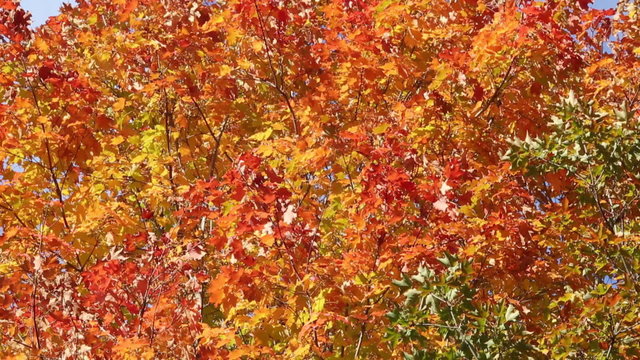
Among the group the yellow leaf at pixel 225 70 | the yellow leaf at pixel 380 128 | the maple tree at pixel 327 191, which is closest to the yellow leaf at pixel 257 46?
the maple tree at pixel 327 191

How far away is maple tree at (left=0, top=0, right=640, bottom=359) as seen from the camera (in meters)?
5.05

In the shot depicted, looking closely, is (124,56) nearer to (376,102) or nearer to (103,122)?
(103,122)

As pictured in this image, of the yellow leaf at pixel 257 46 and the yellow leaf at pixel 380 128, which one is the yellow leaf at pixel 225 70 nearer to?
the yellow leaf at pixel 257 46

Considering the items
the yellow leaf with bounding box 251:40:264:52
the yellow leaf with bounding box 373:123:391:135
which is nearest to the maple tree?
the yellow leaf with bounding box 251:40:264:52

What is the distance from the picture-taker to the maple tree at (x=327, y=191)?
5.05 meters

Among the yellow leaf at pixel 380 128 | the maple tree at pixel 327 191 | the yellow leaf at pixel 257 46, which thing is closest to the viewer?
the maple tree at pixel 327 191

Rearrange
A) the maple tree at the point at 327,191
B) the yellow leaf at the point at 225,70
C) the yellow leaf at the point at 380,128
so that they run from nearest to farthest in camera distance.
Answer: the maple tree at the point at 327,191 → the yellow leaf at the point at 380,128 → the yellow leaf at the point at 225,70

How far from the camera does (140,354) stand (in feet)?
17.7

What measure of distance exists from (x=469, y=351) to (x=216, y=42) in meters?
5.71

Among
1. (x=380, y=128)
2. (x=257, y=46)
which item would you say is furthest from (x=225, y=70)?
(x=380, y=128)

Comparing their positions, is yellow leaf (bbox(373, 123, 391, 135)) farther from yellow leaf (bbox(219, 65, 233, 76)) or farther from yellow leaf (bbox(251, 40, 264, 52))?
yellow leaf (bbox(219, 65, 233, 76))

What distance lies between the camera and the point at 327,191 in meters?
7.61

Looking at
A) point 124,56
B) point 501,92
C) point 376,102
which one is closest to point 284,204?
point 376,102

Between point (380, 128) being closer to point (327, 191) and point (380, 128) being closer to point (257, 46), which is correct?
point (327, 191)
